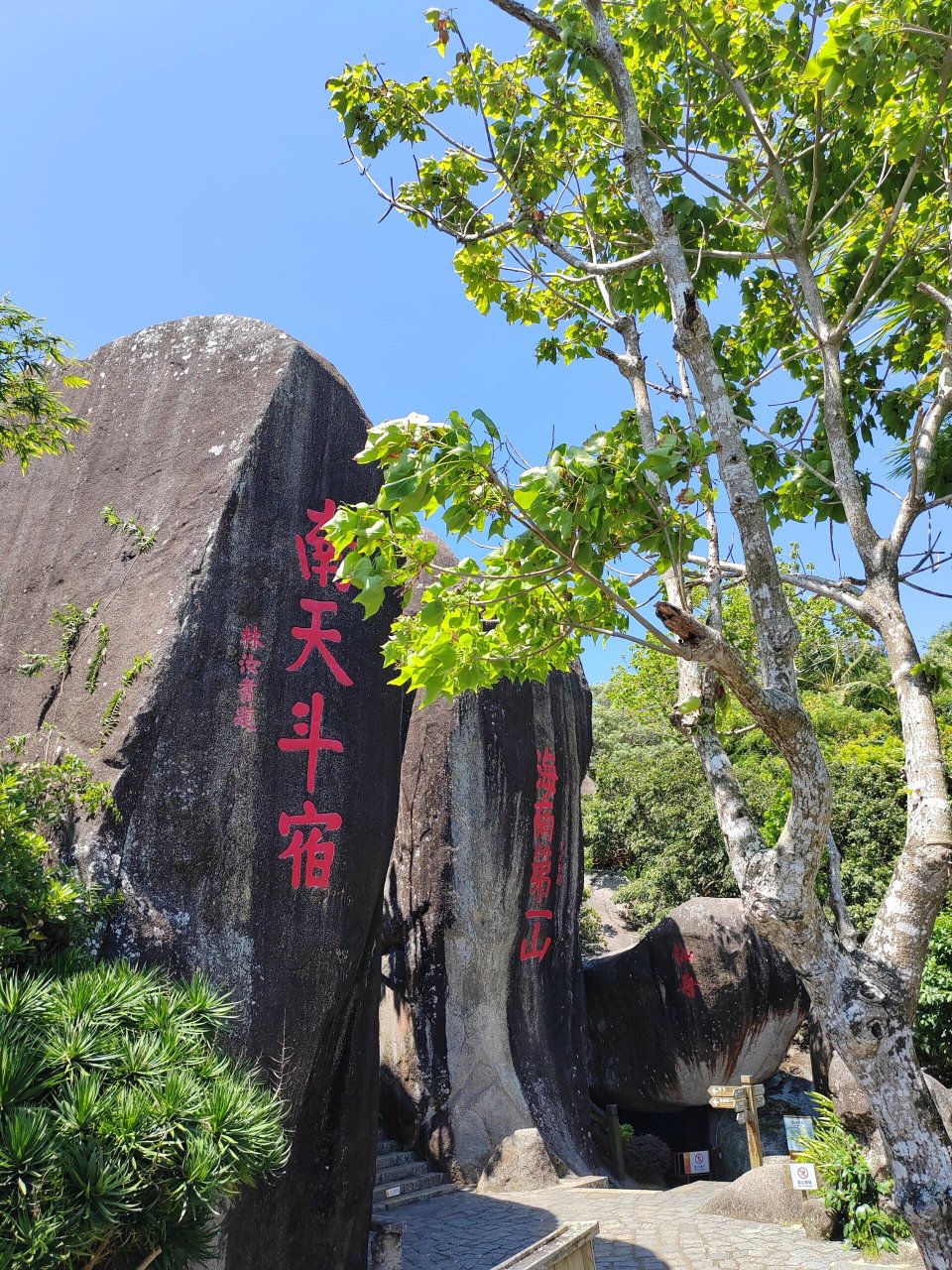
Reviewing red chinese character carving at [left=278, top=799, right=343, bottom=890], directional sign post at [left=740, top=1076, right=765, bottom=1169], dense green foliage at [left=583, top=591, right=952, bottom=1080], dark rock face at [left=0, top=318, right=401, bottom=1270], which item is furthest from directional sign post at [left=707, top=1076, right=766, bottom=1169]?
red chinese character carving at [left=278, top=799, right=343, bottom=890]

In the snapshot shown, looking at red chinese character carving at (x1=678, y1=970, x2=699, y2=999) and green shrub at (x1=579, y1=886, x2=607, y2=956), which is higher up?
green shrub at (x1=579, y1=886, x2=607, y2=956)


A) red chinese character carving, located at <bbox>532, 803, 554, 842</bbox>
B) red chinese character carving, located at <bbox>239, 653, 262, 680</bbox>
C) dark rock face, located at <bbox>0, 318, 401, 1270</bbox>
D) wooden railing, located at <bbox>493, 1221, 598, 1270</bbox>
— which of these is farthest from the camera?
red chinese character carving, located at <bbox>532, 803, 554, 842</bbox>

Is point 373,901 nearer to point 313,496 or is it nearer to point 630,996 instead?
point 313,496

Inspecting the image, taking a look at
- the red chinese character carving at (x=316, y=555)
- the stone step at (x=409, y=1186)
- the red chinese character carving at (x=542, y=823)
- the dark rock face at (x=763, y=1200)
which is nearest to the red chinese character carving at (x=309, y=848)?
the red chinese character carving at (x=316, y=555)

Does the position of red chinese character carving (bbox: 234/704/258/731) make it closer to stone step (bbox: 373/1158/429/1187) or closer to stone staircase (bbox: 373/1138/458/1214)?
stone staircase (bbox: 373/1138/458/1214)

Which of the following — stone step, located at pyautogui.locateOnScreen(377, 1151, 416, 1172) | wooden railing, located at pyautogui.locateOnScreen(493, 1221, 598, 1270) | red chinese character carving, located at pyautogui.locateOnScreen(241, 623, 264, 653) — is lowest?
stone step, located at pyautogui.locateOnScreen(377, 1151, 416, 1172)

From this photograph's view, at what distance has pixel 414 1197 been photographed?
8789 millimetres

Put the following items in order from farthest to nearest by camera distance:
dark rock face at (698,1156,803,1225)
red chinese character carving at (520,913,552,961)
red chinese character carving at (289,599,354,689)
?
red chinese character carving at (520,913,552,961) < dark rock face at (698,1156,803,1225) < red chinese character carving at (289,599,354,689)

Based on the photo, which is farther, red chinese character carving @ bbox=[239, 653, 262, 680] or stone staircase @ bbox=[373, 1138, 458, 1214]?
stone staircase @ bbox=[373, 1138, 458, 1214]

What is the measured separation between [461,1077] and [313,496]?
21.5 feet

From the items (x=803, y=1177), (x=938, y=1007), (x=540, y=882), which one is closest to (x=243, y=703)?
(x=803, y=1177)

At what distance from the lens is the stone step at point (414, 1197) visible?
8.45 m

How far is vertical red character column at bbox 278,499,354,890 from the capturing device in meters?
5.95

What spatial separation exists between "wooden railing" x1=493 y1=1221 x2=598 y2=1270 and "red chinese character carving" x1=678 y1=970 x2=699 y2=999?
824 centimetres
